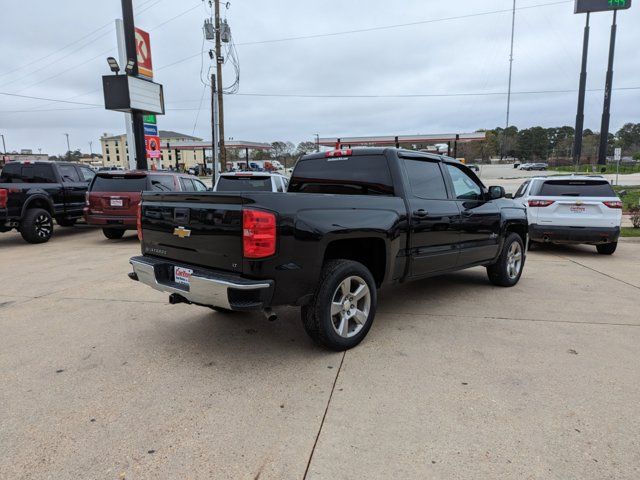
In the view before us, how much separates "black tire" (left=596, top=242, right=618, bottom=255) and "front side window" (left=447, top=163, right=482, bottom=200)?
187 inches

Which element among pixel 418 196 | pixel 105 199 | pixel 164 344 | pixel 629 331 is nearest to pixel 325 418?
pixel 164 344

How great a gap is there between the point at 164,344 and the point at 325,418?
1916 mm

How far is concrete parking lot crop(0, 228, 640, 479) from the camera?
2.43 metres

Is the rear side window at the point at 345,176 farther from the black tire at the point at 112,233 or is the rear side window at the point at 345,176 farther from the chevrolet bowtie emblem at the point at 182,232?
the black tire at the point at 112,233

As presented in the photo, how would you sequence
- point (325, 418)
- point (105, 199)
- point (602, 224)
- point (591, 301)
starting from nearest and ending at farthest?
point (325, 418) → point (591, 301) → point (602, 224) → point (105, 199)

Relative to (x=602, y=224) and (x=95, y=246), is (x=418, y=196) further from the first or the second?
(x=95, y=246)

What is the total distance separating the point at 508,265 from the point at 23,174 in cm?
1067

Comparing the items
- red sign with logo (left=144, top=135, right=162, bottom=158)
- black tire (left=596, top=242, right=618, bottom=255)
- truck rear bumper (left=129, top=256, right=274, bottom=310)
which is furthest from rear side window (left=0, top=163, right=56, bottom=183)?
black tire (left=596, top=242, right=618, bottom=255)

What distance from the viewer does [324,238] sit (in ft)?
11.6

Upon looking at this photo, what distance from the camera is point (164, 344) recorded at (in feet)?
13.3

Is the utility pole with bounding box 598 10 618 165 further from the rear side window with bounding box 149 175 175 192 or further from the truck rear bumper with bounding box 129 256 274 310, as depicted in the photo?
the truck rear bumper with bounding box 129 256 274 310

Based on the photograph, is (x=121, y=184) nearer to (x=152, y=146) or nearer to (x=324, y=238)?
(x=324, y=238)

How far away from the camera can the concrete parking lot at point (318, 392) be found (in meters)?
2.43

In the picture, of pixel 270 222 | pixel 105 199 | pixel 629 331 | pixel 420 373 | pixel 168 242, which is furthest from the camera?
pixel 105 199
